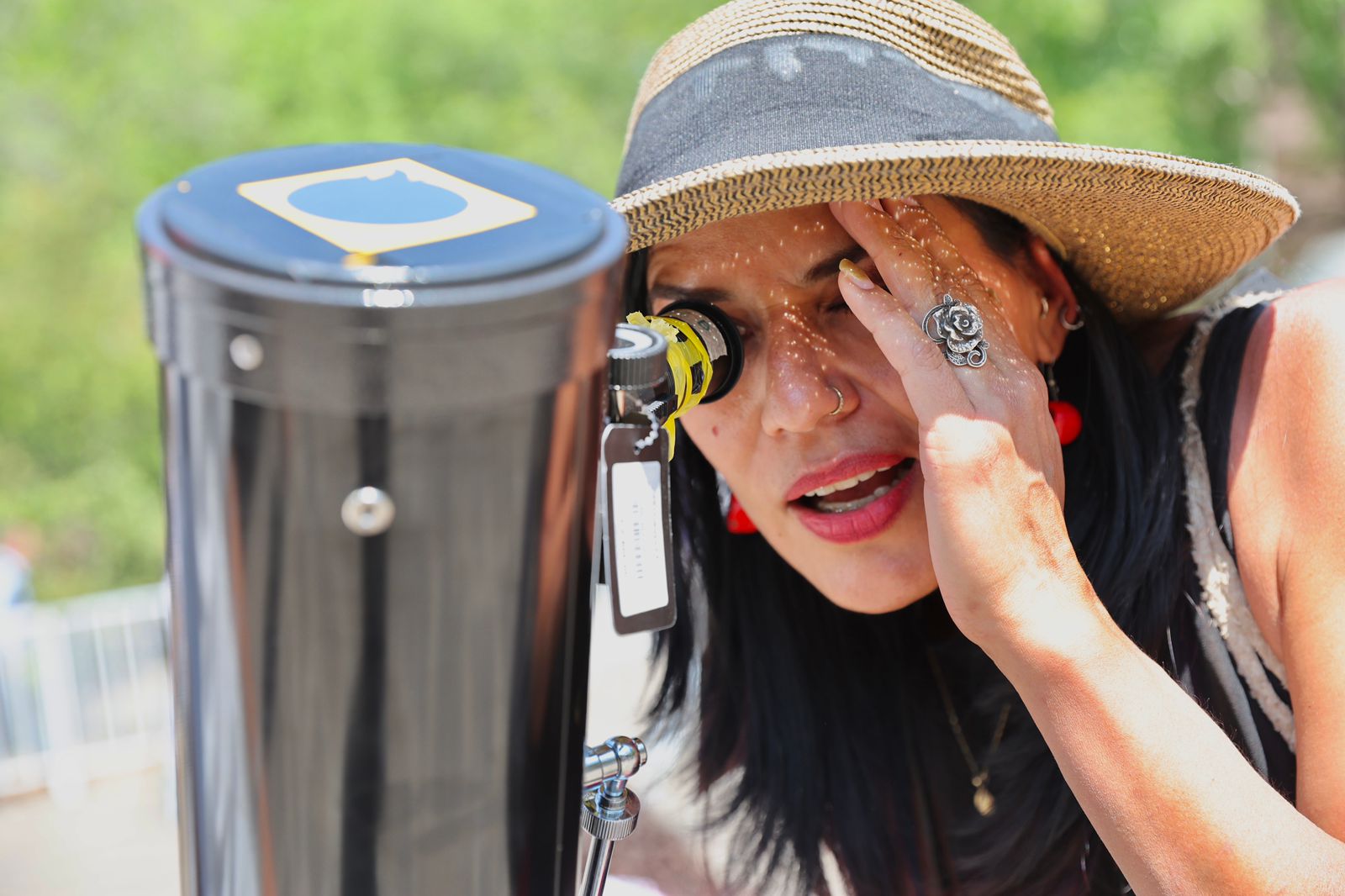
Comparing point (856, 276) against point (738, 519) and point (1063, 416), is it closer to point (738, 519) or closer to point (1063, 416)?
point (1063, 416)

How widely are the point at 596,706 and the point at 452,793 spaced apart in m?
2.10

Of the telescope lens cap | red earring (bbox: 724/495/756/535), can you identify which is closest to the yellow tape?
the telescope lens cap

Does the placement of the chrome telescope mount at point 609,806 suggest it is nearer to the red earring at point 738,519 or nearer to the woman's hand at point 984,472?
the woman's hand at point 984,472

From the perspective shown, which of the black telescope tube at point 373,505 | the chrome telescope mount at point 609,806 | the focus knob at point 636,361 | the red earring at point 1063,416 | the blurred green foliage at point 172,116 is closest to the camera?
the black telescope tube at point 373,505

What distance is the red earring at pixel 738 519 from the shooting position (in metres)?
2.08

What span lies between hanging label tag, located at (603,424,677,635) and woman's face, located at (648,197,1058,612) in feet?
2.08

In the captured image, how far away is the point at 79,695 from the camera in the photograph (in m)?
7.04

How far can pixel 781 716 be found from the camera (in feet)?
7.33

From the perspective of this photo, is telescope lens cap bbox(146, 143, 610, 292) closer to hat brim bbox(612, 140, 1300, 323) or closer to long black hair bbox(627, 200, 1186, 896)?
hat brim bbox(612, 140, 1300, 323)

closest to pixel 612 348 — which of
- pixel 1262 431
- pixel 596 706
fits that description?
pixel 1262 431

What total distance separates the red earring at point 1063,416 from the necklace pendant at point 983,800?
623 mm

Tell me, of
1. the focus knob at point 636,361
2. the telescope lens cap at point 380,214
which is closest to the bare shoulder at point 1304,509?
the focus knob at point 636,361

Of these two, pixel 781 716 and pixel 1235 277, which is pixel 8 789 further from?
pixel 1235 277

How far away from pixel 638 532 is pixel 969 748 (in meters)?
1.39
